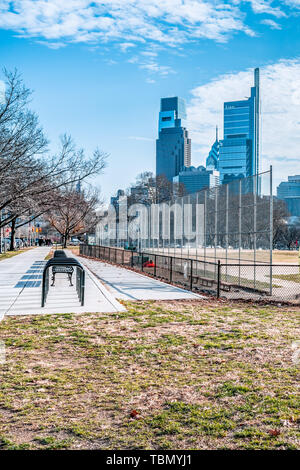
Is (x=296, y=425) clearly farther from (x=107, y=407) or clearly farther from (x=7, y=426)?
(x=7, y=426)

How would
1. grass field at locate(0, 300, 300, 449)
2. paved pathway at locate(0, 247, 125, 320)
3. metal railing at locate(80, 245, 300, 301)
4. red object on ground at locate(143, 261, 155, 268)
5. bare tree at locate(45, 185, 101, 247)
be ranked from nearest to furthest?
grass field at locate(0, 300, 300, 449) → paved pathway at locate(0, 247, 125, 320) → metal railing at locate(80, 245, 300, 301) → red object on ground at locate(143, 261, 155, 268) → bare tree at locate(45, 185, 101, 247)

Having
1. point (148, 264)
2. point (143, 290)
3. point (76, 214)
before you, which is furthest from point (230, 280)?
point (76, 214)

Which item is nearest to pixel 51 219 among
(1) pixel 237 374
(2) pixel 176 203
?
(2) pixel 176 203

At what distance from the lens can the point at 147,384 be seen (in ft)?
19.2

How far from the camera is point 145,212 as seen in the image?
40281 mm

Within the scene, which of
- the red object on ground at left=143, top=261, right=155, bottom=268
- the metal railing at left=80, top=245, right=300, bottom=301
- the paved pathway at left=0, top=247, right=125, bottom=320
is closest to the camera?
the paved pathway at left=0, top=247, right=125, bottom=320

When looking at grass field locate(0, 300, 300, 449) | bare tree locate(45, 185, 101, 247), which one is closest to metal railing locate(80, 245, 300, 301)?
grass field locate(0, 300, 300, 449)

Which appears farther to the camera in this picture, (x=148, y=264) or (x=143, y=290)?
(x=148, y=264)

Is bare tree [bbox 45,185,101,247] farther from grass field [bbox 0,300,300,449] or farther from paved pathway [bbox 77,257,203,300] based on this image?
grass field [bbox 0,300,300,449]

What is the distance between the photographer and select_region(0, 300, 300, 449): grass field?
4379 mm

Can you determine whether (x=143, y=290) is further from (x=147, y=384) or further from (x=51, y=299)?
(x=147, y=384)

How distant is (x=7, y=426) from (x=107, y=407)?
1.02m

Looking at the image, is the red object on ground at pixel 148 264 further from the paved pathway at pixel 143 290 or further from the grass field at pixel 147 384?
the grass field at pixel 147 384

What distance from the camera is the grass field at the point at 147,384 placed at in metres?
4.38
